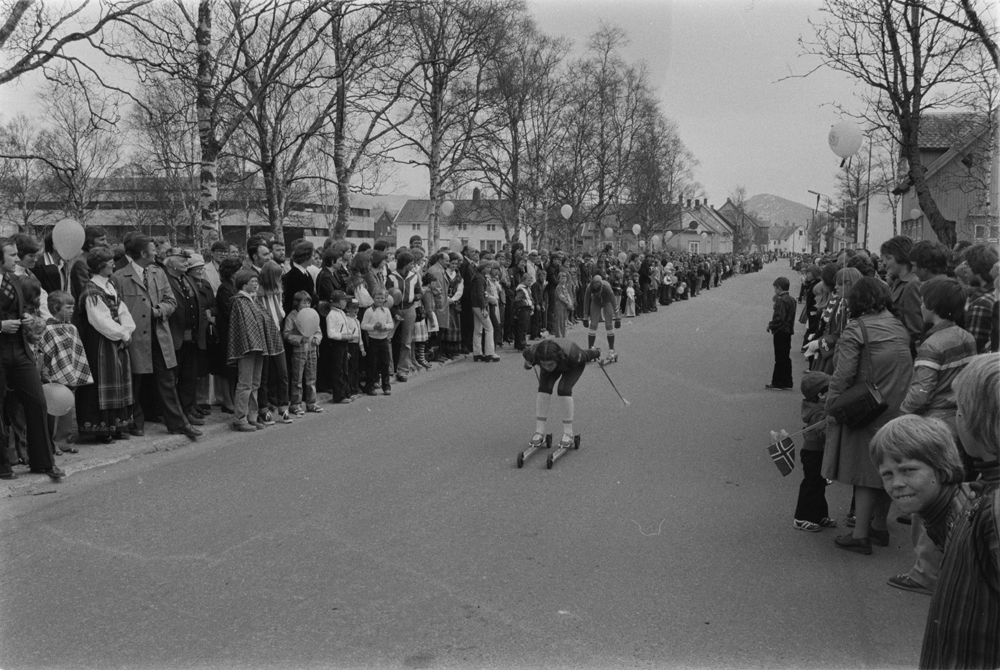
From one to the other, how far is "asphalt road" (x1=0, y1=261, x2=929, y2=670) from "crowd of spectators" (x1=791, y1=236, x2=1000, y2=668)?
1.28 feet

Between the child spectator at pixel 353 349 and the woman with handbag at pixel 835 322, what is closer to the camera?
the woman with handbag at pixel 835 322

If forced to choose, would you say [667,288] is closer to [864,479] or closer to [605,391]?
[605,391]

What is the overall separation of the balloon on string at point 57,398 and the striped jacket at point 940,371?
658 centimetres

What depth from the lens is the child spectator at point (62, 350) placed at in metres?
7.14

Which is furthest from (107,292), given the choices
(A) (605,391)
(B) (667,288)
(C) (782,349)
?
(B) (667,288)

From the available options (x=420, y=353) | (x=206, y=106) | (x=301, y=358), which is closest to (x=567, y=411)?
(x=301, y=358)

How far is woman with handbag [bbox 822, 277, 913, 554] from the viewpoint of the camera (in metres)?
5.39

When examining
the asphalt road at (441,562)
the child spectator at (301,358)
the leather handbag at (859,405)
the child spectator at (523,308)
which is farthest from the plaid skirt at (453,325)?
the leather handbag at (859,405)

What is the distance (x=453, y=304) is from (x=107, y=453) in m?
7.89

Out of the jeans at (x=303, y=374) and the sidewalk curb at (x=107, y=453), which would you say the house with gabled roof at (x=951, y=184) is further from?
the sidewalk curb at (x=107, y=453)

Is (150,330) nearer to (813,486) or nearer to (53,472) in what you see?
(53,472)

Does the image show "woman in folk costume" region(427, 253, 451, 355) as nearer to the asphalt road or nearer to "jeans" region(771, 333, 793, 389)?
the asphalt road

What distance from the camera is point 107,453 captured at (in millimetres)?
7734

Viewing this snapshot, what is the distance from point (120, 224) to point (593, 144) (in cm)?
3864
